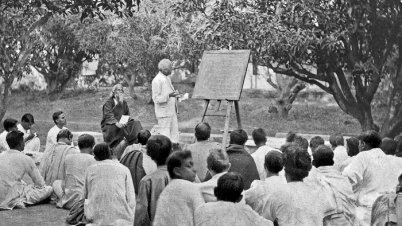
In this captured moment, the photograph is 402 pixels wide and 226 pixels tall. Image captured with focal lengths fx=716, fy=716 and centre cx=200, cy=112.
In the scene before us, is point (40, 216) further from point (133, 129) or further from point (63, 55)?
point (63, 55)

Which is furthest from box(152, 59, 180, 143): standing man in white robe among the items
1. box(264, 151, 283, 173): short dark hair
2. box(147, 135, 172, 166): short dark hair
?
box(264, 151, 283, 173): short dark hair

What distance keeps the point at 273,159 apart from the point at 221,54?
5.99m

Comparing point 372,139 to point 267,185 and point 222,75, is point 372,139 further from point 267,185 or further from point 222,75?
point 222,75

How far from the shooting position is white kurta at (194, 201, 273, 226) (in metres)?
5.01

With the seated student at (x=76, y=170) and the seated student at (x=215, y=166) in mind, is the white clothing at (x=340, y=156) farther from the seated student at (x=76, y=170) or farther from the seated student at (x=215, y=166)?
the seated student at (x=215, y=166)

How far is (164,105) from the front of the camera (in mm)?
12422

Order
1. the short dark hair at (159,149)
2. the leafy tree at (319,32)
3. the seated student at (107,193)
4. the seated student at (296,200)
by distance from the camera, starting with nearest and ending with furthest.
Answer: the seated student at (296,200) < the short dark hair at (159,149) < the seated student at (107,193) < the leafy tree at (319,32)

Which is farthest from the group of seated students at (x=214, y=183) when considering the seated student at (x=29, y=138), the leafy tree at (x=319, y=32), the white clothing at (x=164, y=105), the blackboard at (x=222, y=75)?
the leafy tree at (x=319, y=32)

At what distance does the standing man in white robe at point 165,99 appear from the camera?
12.2 metres

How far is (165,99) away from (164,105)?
6.6 inches

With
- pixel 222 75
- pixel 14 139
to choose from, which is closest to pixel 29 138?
pixel 14 139

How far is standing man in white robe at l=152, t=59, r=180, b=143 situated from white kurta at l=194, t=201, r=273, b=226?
7.14 m

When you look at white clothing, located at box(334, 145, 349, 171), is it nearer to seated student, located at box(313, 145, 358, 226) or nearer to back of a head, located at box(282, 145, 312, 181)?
seated student, located at box(313, 145, 358, 226)

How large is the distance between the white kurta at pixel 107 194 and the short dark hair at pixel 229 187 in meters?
2.52
